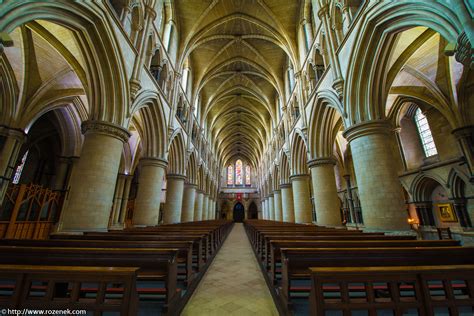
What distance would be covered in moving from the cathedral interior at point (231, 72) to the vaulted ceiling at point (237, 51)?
0.38 feet

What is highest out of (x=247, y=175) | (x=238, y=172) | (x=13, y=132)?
(x=238, y=172)

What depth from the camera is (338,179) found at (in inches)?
766

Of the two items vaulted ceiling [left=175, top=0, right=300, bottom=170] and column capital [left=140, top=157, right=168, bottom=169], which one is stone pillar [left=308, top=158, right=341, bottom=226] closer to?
column capital [left=140, top=157, right=168, bottom=169]

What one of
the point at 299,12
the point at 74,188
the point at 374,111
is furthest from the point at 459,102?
the point at 74,188

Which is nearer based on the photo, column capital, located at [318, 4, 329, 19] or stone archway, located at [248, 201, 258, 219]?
column capital, located at [318, 4, 329, 19]

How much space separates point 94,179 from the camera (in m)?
5.57

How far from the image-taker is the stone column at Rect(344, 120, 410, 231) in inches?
208

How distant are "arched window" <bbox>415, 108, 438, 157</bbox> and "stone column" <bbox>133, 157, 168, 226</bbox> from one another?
49.4 feet

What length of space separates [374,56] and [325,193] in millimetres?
5697

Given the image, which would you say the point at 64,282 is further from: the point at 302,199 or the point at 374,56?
the point at 302,199

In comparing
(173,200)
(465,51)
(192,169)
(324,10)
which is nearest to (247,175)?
(192,169)

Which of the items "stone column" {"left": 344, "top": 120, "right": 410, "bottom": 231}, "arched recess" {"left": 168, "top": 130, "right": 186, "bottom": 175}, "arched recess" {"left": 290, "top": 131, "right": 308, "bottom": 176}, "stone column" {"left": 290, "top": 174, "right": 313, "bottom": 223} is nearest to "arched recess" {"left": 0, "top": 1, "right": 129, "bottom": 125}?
"arched recess" {"left": 168, "top": 130, "right": 186, "bottom": 175}

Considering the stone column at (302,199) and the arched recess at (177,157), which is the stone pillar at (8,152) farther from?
the stone column at (302,199)

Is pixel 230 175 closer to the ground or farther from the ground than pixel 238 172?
closer to the ground
